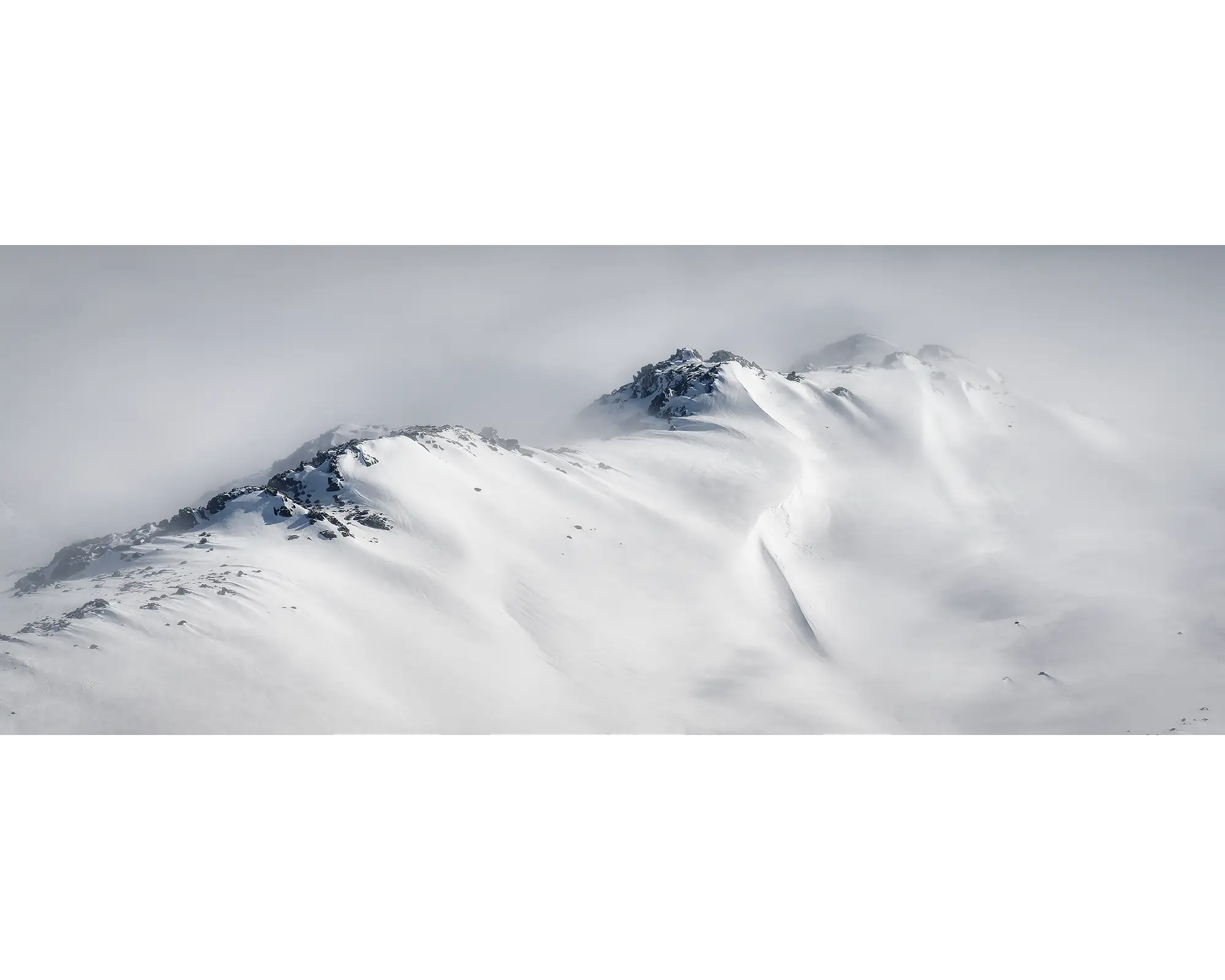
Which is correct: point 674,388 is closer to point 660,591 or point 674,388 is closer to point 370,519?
point 660,591

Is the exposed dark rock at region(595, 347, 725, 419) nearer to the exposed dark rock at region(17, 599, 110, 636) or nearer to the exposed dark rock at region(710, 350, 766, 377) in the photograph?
the exposed dark rock at region(710, 350, 766, 377)

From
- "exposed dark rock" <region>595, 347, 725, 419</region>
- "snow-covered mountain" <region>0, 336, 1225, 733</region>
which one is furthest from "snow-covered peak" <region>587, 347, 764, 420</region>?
"snow-covered mountain" <region>0, 336, 1225, 733</region>

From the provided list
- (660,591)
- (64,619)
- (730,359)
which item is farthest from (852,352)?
(64,619)

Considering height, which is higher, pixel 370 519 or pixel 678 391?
pixel 678 391

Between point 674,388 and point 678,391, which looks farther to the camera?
point 678,391

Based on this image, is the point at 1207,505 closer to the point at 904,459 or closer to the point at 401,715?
the point at 904,459
